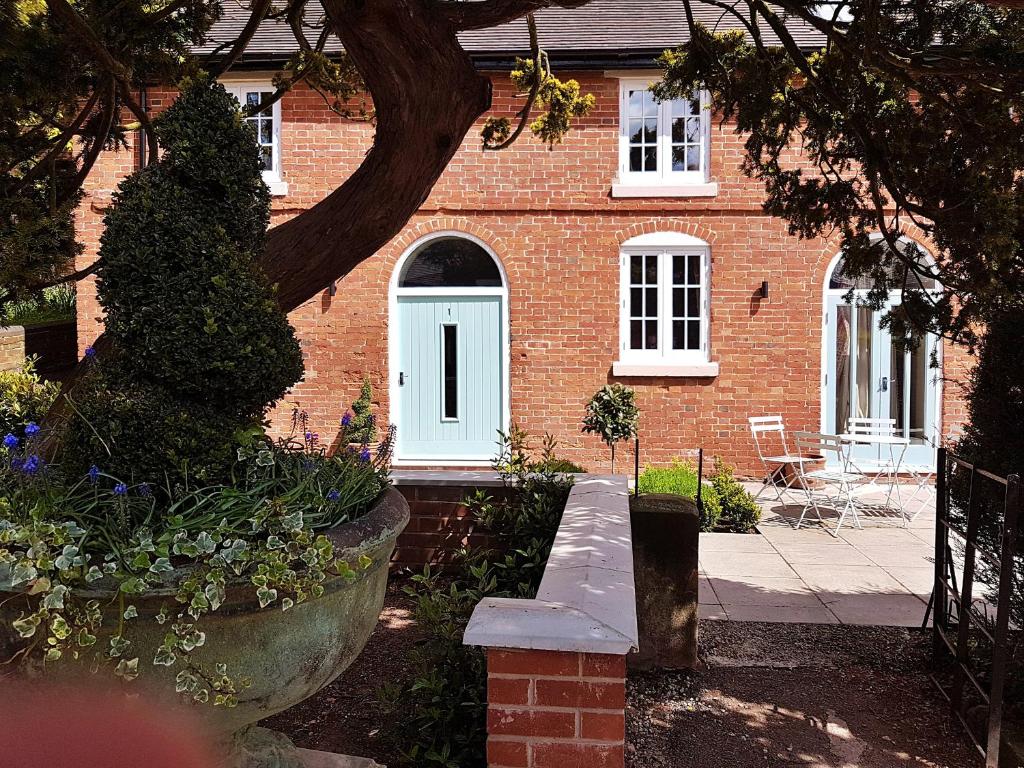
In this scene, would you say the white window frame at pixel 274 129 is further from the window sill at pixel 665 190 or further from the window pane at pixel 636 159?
the window pane at pixel 636 159

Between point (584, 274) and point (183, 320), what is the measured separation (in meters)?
8.86

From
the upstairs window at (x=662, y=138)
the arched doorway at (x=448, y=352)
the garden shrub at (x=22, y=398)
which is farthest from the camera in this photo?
the arched doorway at (x=448, y=352)

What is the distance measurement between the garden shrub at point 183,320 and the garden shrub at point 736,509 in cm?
676

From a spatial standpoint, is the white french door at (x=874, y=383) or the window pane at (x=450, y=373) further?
the window pane at (x=450, y=373)

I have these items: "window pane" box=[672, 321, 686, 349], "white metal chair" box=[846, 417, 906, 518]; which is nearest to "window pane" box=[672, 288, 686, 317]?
"window pane" box=[672, 321, 686, 349]

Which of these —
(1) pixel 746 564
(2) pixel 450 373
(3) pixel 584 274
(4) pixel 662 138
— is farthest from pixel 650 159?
(1) pixel 746 564

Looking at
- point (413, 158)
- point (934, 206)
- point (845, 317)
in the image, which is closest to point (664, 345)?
point (845, 317)

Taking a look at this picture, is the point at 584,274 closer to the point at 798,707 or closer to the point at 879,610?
the point at 879,610

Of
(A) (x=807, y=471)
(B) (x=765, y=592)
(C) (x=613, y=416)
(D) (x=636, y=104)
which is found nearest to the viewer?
(B) (x=765, y=592)

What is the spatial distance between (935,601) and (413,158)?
3796mm

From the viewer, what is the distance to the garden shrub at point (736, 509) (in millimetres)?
8336

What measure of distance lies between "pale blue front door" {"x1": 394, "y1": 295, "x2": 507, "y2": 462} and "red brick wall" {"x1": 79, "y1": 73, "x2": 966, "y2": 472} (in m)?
0.35

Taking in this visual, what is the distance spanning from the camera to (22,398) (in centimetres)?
628

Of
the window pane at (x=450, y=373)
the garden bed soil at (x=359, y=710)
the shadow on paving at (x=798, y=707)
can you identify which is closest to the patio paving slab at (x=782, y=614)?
the shadow on paving at (x=798, y=707)
